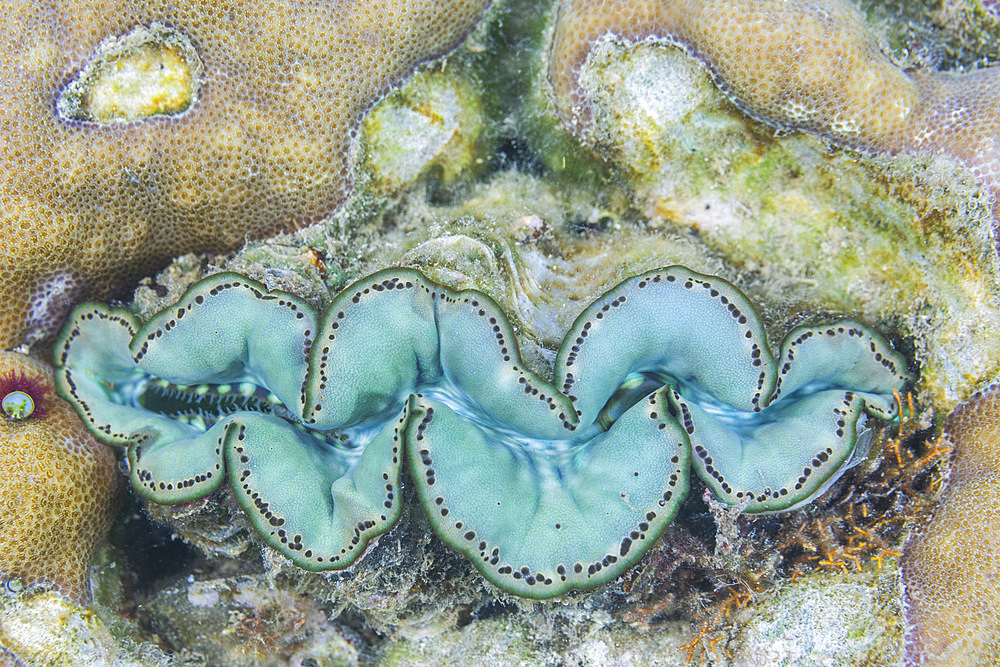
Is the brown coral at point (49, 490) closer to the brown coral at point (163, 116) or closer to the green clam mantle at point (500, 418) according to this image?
the green clam mantle at point (500, 418)

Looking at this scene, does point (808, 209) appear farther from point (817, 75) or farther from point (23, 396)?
point (23, 396)

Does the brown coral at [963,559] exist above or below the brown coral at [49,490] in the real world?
above

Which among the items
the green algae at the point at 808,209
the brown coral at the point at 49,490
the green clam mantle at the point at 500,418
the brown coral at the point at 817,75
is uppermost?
the brown coral at the point at 817,75

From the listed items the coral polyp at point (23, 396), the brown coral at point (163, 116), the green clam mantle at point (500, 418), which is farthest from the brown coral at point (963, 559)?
the coral polyp at point (23, 396)

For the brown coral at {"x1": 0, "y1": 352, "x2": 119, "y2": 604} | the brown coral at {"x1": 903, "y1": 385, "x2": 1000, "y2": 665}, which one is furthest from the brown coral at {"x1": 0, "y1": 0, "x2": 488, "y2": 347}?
the brown coral at {"x1": 903, "y1": 385, "x2": 1000, "y2": 665}

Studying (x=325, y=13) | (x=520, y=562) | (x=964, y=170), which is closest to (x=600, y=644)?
(x=520, y=562)

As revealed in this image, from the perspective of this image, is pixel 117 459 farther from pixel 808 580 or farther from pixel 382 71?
pixel 808 580
